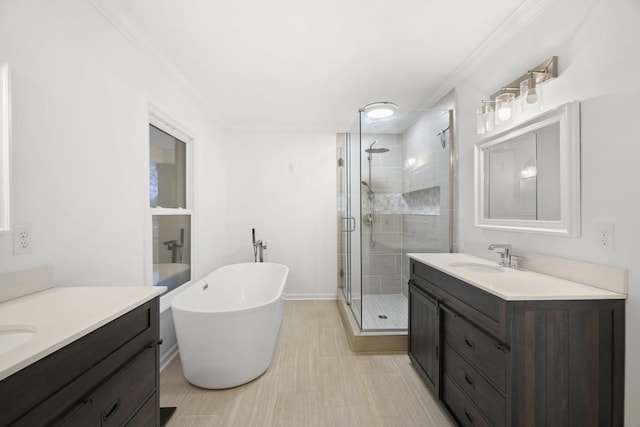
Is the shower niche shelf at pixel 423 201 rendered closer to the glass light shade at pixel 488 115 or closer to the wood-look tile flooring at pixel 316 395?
the glass light shade at pixel 488 115

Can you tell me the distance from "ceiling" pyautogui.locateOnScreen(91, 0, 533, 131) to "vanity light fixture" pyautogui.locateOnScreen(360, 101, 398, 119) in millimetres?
195

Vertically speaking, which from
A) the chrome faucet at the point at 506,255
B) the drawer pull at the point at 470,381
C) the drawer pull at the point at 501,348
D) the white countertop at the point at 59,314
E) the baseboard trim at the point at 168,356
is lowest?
the baseboard trim at the point at 168,356

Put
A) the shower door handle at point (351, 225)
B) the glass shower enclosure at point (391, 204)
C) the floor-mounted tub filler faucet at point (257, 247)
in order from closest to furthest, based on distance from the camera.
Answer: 1. the glass shower enclosure at point (391, 204)
2. the shower door handle at point (351, 225)
3. the floor-mounted tub filler faucet at point (257, 247)

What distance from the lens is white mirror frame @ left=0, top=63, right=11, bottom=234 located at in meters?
1.08

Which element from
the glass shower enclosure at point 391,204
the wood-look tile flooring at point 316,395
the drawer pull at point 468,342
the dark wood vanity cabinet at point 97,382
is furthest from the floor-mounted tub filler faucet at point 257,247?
the drawer pull at point 468,342

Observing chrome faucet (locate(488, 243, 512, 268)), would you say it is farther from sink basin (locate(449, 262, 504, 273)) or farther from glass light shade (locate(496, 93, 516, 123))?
glass light shade (locate(496, 93, 516, 123))

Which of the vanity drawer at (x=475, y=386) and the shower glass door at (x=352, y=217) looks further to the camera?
the shower glass door at (x=352, y=217)

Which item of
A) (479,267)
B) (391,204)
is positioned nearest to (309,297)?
(391,204)

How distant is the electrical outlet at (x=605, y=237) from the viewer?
1.23 meters

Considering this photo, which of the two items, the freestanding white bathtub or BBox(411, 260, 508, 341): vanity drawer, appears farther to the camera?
the freestanding white bathtub

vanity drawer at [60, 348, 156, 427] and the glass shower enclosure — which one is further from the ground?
the glass shower enclosure

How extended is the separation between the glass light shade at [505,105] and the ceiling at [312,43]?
1.58ft

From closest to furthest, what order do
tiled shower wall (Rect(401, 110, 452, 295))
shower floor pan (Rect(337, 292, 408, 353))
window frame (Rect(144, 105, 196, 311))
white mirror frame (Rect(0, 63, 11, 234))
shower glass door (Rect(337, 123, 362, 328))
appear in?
1. white mirror frame (Rect(0, 63, 11, 234))
2. window frame (Rect(144, 105, 196, 311))
3. shower floor pan (Rect(337, 292, 408, 353))
4. tiled shower wall (Rect(401, 110, 452, 295))
5. shower glass door (Rect(337, 123, 362, 328))

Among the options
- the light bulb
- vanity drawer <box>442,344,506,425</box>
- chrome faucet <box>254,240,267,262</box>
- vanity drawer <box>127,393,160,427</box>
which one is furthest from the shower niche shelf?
vanity drawer <box>127,393,160,427</box>
